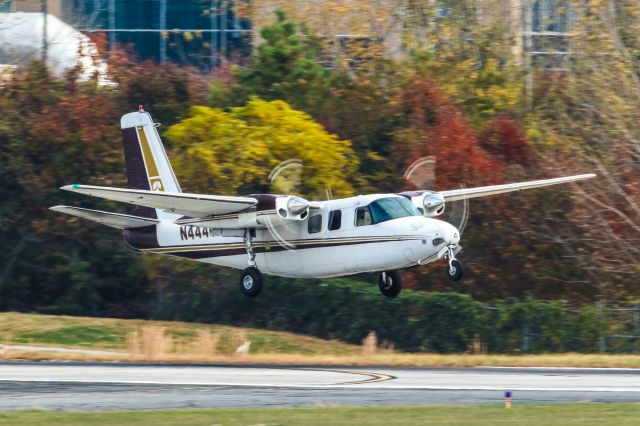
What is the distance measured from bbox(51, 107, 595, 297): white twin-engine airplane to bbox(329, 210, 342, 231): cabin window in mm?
26

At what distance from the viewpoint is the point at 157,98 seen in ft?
165

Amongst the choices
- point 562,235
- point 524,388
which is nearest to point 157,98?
point 562,235

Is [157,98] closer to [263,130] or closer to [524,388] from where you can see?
[263,130]

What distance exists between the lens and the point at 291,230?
31.0 meters

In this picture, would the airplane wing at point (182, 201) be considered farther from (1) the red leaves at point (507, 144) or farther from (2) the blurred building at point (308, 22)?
(2) the blurred building at point (308, 22)

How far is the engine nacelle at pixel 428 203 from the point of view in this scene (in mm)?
30562

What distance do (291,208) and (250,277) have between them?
2499mm

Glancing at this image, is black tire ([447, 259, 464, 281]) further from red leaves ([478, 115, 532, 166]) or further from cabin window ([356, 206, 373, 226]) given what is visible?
red leaves ([478, 115, 532, 166])

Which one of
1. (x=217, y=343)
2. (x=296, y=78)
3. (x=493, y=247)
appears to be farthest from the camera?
(x=296, y=78)

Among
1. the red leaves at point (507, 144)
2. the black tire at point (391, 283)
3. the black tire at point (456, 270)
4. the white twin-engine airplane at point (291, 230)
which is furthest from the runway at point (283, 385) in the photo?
the red leaves at point (507, 144)

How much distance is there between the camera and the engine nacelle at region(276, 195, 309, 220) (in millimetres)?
30234

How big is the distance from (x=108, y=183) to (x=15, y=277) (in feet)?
19.3

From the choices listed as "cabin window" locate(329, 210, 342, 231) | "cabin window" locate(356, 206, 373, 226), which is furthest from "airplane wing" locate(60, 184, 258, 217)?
"cabin window" locate(356, 206, 373, 226)

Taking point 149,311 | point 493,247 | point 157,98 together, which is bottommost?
point 149,311
